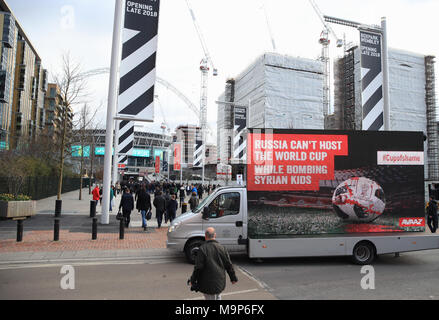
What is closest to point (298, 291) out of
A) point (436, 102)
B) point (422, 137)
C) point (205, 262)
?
point (205, 262)

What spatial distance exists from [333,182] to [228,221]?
2979 mm

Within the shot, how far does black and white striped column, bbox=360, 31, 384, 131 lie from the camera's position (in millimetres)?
11633

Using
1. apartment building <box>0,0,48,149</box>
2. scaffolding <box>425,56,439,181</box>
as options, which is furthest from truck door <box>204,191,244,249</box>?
scaffolding <box>425,56,439,181</box>

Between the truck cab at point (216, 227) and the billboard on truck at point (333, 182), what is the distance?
42 cm

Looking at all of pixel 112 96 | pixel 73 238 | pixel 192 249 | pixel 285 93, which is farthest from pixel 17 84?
pixel 192 249

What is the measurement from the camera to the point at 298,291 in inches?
240

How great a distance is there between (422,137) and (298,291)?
5.88 metres

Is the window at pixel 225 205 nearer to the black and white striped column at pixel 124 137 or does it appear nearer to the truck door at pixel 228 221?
the truck door at pixel 228 221

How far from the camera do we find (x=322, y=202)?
27.0 ft

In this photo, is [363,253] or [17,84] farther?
[17,84]

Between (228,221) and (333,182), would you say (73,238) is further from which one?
(333,182)

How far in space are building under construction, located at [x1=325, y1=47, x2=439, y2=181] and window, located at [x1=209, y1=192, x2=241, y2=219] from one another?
42.4 metres

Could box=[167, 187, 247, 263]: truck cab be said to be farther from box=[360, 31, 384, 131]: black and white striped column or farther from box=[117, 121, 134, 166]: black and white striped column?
box=[117, 121, 134, 166]: black and white striped column

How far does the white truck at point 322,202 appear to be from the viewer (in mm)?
8062
